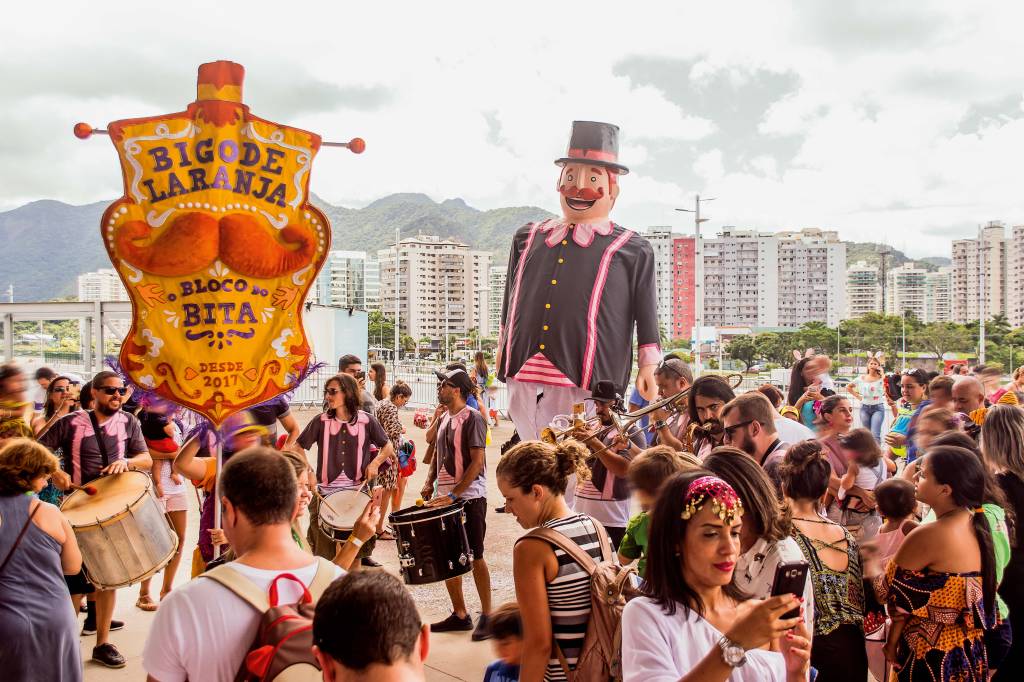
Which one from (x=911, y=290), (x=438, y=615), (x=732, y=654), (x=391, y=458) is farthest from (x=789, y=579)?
(x=911, y=290)

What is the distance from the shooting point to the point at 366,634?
177cm

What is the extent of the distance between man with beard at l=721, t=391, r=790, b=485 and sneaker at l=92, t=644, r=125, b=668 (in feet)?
13.0

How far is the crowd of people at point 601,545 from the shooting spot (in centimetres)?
215

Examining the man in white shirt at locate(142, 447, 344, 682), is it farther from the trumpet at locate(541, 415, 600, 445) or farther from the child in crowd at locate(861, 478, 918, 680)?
the child in crowd at locate(861, 478, 918, 680)

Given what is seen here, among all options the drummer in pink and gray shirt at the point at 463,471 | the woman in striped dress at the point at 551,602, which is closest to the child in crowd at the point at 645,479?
the woman in striped dress at the point at 551,602

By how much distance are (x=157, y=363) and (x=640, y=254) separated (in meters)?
2.76

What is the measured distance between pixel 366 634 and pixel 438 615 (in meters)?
4.64

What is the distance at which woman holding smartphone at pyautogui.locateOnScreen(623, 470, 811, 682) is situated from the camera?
210 centimetres

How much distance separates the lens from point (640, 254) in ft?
17.0

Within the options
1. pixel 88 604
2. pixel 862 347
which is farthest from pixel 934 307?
pixel 88 604

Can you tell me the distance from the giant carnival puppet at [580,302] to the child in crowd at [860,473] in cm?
124

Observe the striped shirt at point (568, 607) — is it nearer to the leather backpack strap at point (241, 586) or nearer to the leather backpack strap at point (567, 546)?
the leather backpack strap at point (567, 546)

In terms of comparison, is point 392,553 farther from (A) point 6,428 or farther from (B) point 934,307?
(B) point 934,307

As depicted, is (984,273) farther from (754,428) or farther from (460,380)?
(754,428)
